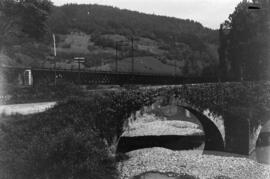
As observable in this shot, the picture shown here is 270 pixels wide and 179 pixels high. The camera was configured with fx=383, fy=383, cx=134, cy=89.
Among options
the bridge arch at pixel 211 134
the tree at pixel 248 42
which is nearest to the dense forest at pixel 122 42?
the tree at pixel 248 42

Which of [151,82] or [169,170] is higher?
[151,82]

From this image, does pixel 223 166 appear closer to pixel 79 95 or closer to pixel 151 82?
pixel 79 95

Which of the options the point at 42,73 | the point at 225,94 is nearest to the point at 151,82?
the point at 42,73

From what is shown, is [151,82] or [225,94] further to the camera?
[151,82]

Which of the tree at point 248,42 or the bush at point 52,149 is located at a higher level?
the tree at point 248,42

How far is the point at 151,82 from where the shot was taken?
6444 centimetres

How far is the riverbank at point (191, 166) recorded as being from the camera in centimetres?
2356

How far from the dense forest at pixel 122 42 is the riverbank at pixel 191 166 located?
104 ft

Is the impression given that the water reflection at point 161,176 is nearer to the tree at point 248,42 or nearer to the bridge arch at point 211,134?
the bridge arch at point 211,134

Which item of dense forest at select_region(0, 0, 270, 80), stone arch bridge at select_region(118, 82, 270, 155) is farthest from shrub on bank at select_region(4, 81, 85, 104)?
dense forest at select_region(0, 0, 270, 80)

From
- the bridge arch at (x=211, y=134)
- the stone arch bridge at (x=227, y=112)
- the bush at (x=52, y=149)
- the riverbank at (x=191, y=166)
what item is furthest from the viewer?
the bridge arch at (x=211, y=134)

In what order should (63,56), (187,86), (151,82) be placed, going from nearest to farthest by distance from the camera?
1. (187,86)
2. (151,82)
3. (63,56)

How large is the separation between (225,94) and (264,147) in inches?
231

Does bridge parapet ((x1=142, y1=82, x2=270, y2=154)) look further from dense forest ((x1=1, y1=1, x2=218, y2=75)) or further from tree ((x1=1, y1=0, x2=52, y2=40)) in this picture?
dense forest ((x1=1, y1=1, x2=218, y2=75))
